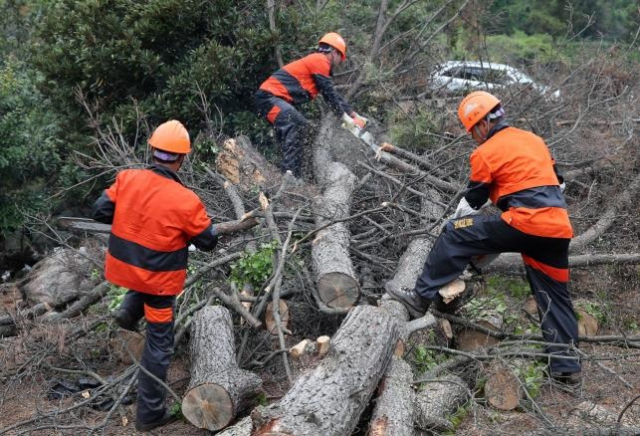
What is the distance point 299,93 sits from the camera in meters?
7.81

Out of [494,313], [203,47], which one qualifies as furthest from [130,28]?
[494,313]

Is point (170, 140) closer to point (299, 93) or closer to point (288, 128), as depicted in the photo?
point (288, 128)

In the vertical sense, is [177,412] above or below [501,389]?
above

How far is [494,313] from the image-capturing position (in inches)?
216

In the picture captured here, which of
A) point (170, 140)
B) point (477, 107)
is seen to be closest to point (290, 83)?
point (477, 107)

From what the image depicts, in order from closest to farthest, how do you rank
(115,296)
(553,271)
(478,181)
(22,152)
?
(478,181), (553,271), (115,296), (22,152)

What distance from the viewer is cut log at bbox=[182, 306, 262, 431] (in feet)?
13.8

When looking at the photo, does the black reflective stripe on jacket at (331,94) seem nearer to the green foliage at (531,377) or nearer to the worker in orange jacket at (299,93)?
the worker in orange jacket at (299,93)

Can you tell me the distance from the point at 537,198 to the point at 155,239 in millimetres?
2473

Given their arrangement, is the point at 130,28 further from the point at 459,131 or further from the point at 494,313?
the point at 494,313

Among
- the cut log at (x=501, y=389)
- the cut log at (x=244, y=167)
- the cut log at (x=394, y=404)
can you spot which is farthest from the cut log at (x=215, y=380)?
the cut log at (x=244, y=167)

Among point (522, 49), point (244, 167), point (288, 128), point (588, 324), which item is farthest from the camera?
point (522, 49)

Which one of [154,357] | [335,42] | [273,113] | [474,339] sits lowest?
[474,339]

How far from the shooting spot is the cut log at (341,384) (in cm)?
337
